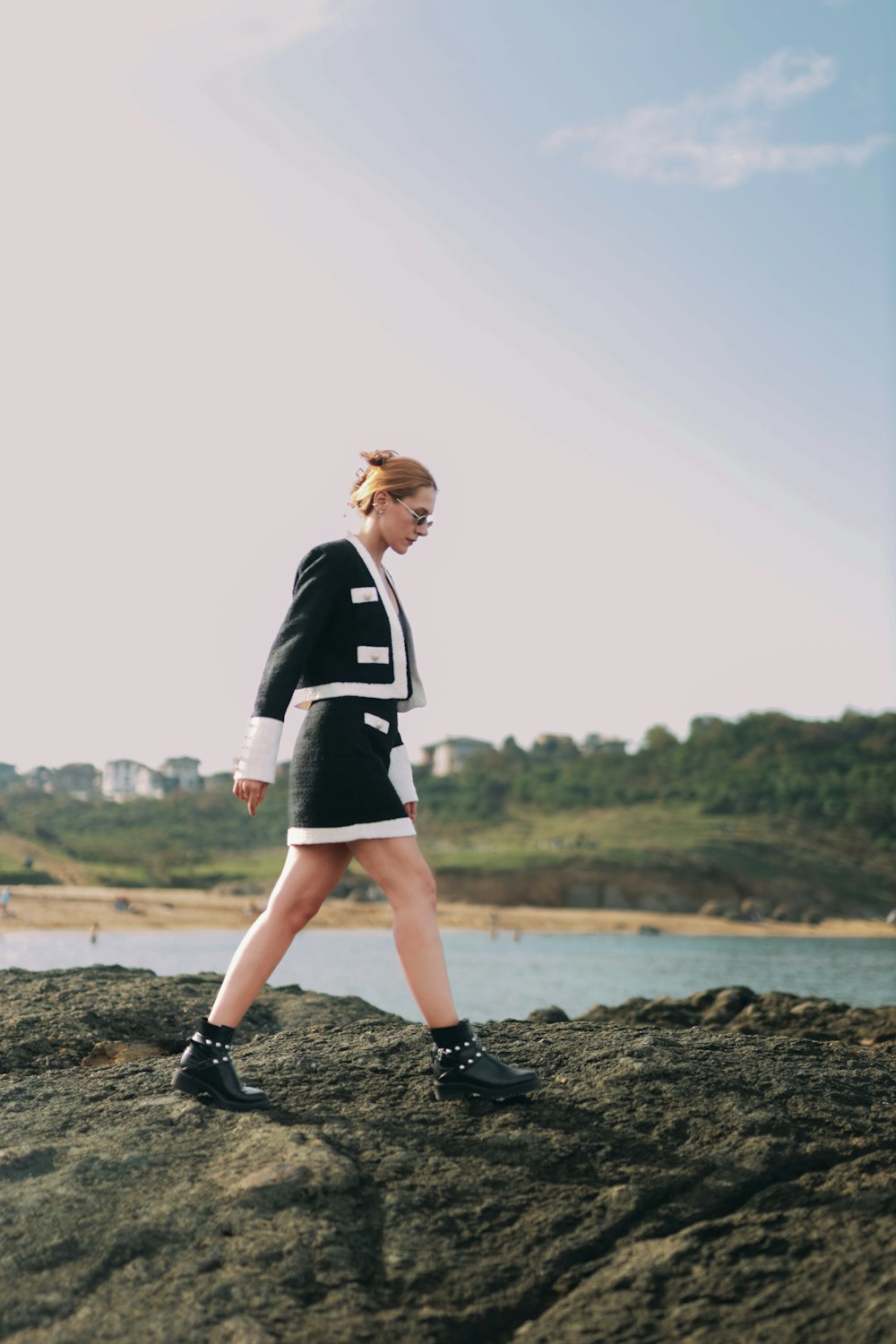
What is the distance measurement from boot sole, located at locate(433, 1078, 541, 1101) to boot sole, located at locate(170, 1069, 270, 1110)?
53cm

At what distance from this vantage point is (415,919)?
11.3 feet

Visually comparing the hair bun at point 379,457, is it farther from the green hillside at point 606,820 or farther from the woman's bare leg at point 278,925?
the green hillside at point 606,820

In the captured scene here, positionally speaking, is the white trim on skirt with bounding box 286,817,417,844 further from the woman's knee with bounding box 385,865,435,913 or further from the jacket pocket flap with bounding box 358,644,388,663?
the jacket pocket flap with bounding box 358,644,388,663

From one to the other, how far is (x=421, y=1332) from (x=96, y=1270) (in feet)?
2.54

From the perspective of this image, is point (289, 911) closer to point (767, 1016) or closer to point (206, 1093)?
point (206, 1093)

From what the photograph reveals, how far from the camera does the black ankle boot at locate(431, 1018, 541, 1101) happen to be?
11.0 ft

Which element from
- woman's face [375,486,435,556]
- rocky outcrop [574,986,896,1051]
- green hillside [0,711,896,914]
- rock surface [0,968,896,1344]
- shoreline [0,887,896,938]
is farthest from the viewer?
green hillside [0,711,896,914]

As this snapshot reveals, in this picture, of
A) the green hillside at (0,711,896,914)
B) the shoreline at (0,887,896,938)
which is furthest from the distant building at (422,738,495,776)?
the shoreline at (0,887,896,938)

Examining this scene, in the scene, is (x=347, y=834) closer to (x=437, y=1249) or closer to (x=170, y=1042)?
(x=437, y=1249)

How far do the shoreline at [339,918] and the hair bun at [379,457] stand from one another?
40272 mm

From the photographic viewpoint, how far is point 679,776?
104 metres

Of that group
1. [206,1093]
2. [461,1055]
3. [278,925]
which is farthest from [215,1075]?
[461,1055]

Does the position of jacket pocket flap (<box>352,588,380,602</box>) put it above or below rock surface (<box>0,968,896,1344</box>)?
above

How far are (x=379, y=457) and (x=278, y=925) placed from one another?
1581 millimetres
